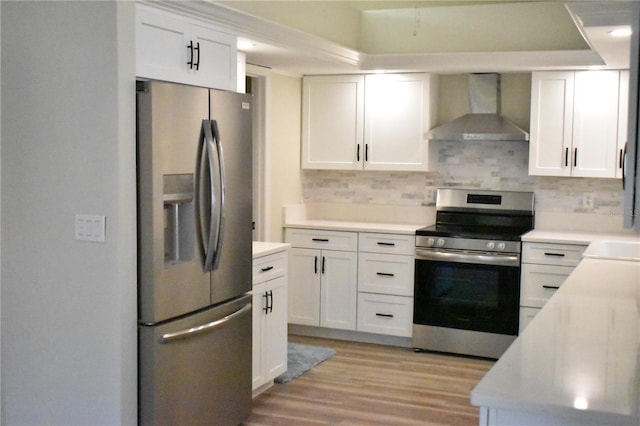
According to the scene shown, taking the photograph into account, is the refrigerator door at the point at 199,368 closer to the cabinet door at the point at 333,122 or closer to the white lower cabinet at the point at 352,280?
the white lower cabinet at the point at 352,280

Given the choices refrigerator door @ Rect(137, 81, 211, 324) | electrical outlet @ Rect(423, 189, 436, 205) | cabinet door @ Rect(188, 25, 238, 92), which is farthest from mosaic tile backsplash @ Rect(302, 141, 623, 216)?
refrigerator door @ Rect(137, 81, 211, 324)

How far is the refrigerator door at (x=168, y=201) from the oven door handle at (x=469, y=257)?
94.5 inches

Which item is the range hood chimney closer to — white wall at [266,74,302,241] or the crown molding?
the crown molding

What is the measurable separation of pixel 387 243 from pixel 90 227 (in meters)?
2.92

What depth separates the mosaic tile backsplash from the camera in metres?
5.71

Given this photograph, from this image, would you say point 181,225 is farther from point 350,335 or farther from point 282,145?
point 350,335

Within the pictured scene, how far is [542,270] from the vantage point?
5305 millimetres

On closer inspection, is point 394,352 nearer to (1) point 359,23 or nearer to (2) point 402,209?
(2) point 402,209

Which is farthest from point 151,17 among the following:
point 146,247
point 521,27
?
point 521,27

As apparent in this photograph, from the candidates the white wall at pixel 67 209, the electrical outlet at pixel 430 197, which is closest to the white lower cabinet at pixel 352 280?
the electrical outlet at pixel 430 197

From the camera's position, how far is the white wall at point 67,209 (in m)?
3.18

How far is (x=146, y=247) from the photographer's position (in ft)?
10.8

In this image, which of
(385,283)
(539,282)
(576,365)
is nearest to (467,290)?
(539,282)

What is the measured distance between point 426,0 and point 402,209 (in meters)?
1.67
